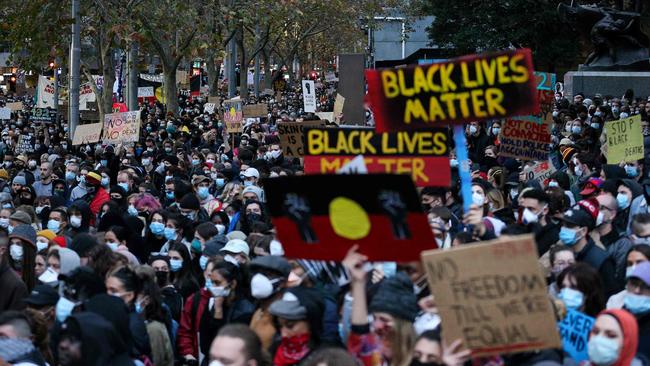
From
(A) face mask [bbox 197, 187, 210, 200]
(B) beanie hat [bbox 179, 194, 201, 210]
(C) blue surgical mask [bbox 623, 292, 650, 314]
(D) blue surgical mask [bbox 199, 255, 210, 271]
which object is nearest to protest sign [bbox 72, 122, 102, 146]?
(A) face mask [bbox 197, 187, 210, 200]

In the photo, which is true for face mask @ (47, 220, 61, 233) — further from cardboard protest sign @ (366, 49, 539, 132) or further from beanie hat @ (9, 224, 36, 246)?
cardboard protest sign @ (366, 49, 539, 132)

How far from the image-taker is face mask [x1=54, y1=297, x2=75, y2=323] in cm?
731

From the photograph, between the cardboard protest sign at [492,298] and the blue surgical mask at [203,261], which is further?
the blue surgical mask at [203,261]

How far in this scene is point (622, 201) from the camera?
11.0 m

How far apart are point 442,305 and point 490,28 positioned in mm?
47838

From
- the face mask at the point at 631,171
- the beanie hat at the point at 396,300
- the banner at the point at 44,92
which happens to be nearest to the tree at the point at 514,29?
the banner at the point at 44,92

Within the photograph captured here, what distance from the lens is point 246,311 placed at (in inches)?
308

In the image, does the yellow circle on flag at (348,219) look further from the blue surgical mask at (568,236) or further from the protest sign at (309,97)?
the protest sign at (309,97)

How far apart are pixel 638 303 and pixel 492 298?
1.61 m

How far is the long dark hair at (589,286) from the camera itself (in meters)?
6.94

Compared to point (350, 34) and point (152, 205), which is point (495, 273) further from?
point (350, 34)

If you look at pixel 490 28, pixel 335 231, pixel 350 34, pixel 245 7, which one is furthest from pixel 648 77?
pixel 350 34

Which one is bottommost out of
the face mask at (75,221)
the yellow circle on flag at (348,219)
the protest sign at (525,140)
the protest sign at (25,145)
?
the protest sign at (25,145)

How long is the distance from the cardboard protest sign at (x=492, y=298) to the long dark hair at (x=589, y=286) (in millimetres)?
1360
